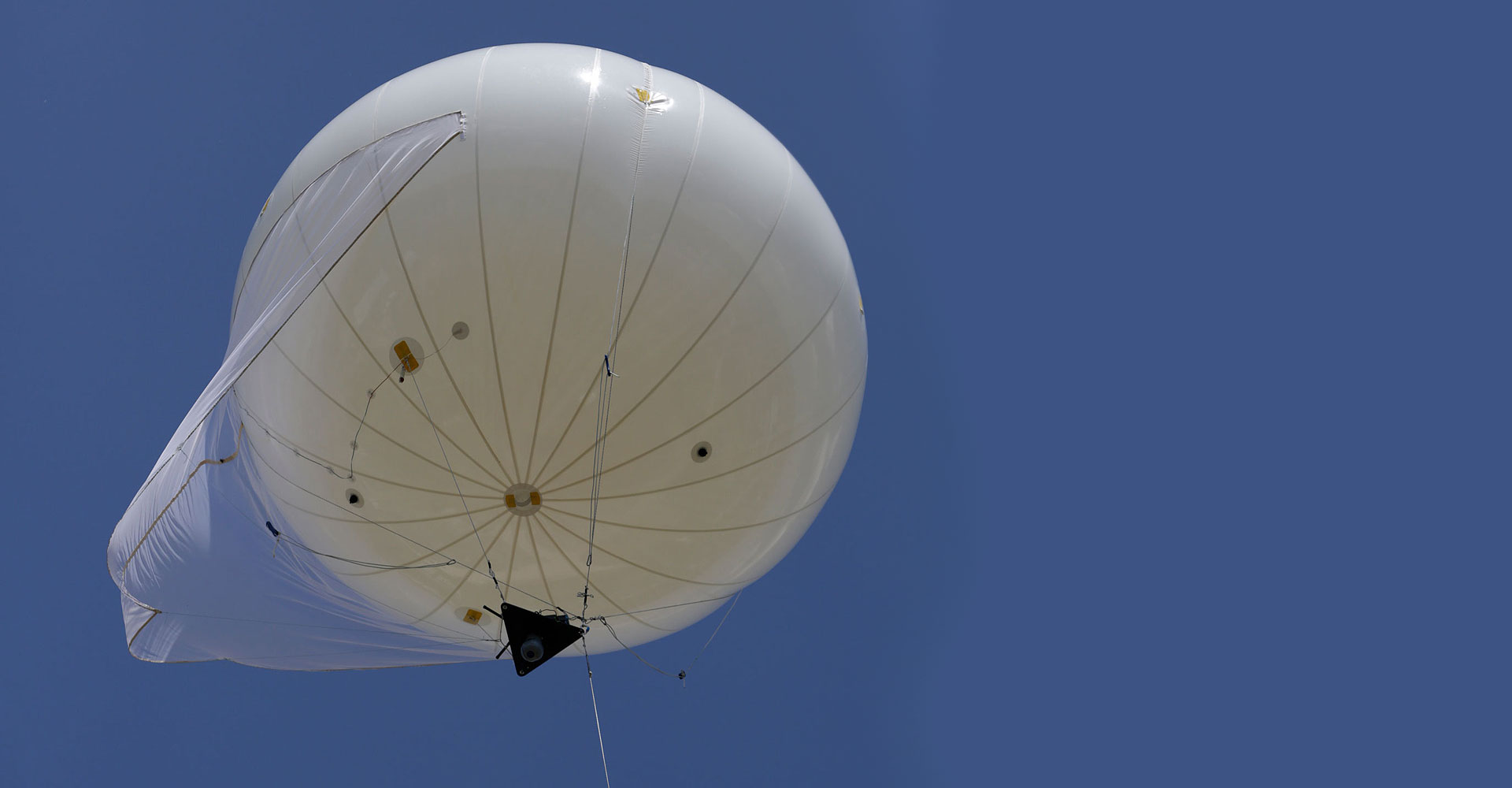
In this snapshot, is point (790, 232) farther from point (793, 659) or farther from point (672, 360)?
point (793, 659)

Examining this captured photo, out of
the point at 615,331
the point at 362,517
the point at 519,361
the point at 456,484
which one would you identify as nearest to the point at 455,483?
the point at 456,484

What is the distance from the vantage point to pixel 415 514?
10172 millimetres

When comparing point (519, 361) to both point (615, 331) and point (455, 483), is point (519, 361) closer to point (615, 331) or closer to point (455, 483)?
point (615, 331)

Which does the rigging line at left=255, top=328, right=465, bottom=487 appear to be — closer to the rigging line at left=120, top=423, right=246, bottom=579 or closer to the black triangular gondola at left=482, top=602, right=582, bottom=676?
the rigging line at left=120, top=423, right=246, bottom=579

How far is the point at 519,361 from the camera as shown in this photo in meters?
9.22

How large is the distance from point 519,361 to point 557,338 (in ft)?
1.25

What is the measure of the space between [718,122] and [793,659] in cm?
1276

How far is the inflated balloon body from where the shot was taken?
920 cm

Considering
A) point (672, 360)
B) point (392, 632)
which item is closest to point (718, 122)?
point (672, 360)

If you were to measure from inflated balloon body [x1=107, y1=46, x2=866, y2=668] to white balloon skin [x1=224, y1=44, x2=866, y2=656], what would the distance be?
0.02 metres

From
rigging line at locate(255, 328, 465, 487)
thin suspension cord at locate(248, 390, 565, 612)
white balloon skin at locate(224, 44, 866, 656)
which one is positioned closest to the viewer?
white balloon skin at locate(224, 44, 866, 656)

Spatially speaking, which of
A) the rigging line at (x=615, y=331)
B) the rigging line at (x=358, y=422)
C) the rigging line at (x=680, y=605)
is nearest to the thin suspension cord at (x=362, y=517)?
the rigging line at (x=358, y=422)

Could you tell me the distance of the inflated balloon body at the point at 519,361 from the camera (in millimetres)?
9203

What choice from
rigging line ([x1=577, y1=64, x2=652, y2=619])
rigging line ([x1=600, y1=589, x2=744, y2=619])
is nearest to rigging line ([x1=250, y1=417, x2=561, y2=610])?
rigging line ([x1=600, y1=589, x2=744, y2=619])
